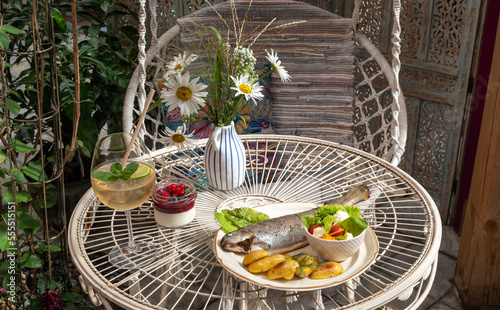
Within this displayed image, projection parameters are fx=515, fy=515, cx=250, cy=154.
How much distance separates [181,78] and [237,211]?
403 mm

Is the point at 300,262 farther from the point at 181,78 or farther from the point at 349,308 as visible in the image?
the point at 181,78

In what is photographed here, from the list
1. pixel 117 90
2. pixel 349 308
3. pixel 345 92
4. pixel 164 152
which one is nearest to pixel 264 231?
pixel 349 308

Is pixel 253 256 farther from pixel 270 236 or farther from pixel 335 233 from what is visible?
pixel 335 233

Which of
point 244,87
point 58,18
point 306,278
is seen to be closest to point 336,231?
point 306,278

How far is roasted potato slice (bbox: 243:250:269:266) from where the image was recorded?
120 centimetres

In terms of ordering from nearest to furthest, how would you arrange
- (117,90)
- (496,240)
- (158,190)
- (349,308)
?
(349,308), (158,190), (496,240), (117,90)

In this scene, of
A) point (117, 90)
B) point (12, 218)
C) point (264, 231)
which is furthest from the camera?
point (117, 90)

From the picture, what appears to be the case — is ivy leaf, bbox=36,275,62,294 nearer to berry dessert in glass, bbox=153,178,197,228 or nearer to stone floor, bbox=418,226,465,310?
berry dessert in glass, bbox=153,178,197,228

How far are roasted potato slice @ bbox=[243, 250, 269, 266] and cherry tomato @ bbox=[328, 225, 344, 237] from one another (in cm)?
16

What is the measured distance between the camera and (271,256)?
1.21 metres

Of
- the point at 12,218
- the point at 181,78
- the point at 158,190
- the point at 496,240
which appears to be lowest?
the point at 496,240

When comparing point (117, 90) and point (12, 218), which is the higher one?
point (117, 90)

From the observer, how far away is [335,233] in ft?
3.95

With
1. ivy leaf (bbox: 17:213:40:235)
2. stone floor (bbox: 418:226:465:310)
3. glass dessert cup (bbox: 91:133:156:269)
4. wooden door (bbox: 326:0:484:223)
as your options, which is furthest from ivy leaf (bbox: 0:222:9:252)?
wooden door (bbox: 326:0:484:223)
